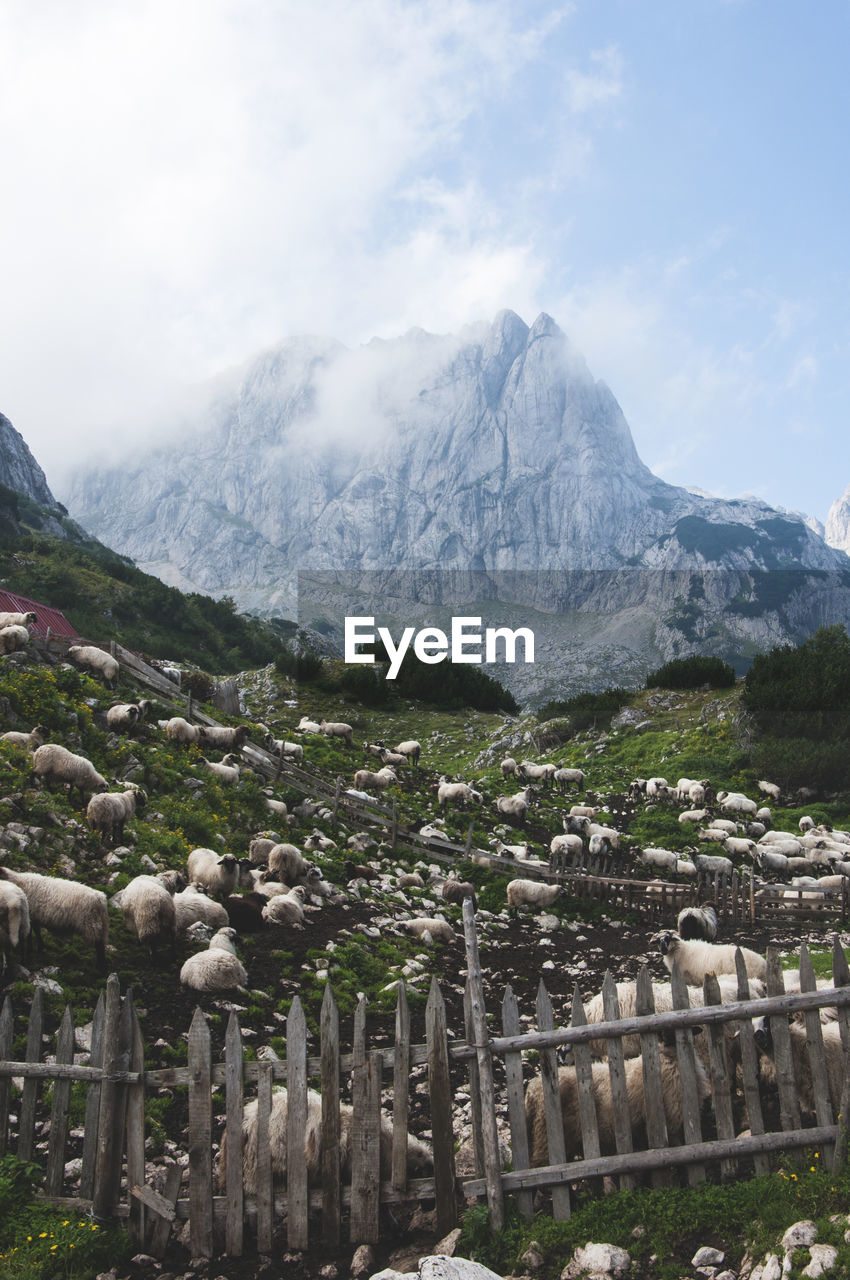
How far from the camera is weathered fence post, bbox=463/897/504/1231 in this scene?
5.63 metres

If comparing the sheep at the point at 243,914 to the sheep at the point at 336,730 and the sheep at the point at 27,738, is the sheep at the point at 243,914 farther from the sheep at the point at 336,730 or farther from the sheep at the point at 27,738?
the sheep at the point at 336,730

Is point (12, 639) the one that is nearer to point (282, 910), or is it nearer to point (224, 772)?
point (224, 772)

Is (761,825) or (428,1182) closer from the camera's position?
(428,1182)

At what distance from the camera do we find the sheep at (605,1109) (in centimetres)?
627

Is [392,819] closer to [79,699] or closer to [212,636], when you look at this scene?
[79,699]

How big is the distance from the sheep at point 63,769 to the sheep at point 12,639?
6914 millimetres

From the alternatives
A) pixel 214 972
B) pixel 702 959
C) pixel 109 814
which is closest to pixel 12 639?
pixel 109 814

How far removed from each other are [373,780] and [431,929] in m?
12.6

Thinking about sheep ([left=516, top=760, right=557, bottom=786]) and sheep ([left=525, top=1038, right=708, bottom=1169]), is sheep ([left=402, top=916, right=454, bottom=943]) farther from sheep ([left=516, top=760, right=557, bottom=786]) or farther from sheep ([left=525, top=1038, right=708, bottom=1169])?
sheep ([left=516, top=760, right=557, bottom=786])

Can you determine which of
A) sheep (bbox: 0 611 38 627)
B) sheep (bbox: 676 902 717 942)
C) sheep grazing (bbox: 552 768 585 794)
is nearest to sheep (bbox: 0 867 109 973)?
sheep (bbox: 676 902 717 942)

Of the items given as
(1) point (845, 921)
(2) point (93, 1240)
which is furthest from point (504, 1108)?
(1) point (845, 921)

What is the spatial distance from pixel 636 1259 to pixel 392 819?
54.9ft

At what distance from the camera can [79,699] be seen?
2022 cm

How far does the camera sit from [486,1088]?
5.77 meters
